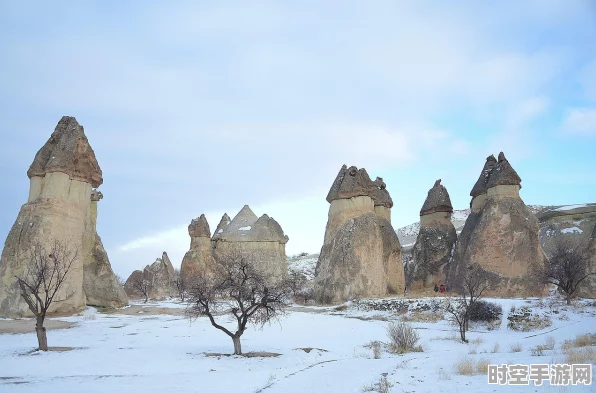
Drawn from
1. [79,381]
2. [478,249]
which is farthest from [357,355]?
[478,249]

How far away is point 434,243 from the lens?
3102cm

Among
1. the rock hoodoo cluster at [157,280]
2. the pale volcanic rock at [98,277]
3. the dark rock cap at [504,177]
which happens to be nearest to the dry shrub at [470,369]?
the dark rock cap at [504,177]

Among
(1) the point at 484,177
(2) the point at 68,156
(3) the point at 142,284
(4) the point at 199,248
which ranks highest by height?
(2) the point at 68,156

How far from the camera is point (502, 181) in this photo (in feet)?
86.8

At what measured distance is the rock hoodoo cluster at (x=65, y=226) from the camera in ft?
68.4

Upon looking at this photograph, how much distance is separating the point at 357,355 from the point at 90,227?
20139mm

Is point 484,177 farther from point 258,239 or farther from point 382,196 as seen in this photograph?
point 258,239

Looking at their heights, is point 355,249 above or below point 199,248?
below

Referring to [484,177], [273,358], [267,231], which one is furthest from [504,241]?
[267,231]

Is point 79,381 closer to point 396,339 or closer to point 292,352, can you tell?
point 292,352

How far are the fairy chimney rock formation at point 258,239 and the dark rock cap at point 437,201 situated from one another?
1369 cm

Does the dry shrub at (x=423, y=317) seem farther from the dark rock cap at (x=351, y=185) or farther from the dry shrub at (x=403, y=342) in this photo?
the dark rock cap at (x=351, y=185)

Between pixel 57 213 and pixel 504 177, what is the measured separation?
76.1 ft

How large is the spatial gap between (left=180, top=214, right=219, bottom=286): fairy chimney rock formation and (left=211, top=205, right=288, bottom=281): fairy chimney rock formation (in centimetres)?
183
